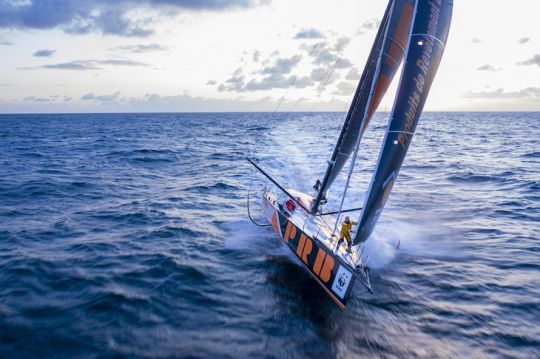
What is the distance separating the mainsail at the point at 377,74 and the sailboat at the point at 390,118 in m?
0.02

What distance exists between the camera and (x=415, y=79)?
8125 mm

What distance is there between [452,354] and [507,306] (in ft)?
9.68

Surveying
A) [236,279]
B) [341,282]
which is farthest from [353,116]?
[236,279]

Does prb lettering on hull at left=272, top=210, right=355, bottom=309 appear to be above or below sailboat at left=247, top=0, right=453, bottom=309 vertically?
below

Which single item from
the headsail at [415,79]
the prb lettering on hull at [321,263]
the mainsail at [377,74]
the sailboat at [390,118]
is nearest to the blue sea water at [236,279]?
the prb lettering on hull at [321,263]

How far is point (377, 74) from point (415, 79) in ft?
3.44

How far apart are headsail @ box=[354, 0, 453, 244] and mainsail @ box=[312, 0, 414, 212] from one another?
0.90m

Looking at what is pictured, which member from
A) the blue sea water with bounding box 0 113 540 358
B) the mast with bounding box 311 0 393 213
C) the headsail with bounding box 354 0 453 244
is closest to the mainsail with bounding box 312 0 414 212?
the mast with bounding box 311 0 393 213

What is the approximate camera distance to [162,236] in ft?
43.8

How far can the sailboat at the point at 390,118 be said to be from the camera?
806 cm

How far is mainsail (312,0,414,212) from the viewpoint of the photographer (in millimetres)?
8945

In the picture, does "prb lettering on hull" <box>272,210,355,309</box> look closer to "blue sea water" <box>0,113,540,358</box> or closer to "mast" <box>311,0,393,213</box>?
"blue sea water" <box>0,113,540,358</box>

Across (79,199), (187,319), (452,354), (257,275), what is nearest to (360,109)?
(257,275)

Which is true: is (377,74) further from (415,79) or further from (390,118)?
(390,118)
